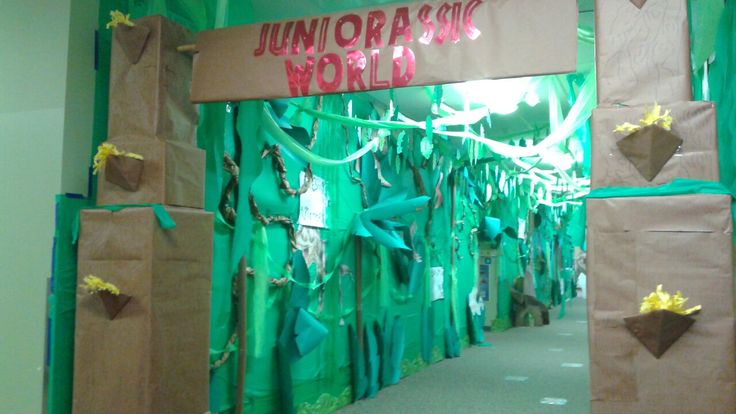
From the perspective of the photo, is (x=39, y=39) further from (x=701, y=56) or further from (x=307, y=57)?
(x=701, y=56)

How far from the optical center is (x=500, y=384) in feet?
18.4

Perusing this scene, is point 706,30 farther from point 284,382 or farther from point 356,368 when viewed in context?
point 356,368

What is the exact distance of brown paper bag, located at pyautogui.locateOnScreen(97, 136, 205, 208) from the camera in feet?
8.30

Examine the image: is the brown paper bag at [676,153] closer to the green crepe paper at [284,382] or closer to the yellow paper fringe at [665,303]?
the yellow paper fringe at [665,303]

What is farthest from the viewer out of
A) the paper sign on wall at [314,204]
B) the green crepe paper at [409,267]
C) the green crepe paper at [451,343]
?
the green crepe paper at [451,343]

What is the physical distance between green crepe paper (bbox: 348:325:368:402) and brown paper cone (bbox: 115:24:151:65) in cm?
298

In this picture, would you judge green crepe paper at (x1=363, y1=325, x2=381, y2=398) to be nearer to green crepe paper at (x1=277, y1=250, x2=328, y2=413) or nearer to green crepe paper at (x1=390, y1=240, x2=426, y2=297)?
green crepe paper at (x1=390, y1=240, x2=426, y2=297)

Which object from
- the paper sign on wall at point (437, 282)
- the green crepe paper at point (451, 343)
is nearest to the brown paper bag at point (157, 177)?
the paper sign on wall at point (437, 282)

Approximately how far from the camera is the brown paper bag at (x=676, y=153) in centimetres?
191

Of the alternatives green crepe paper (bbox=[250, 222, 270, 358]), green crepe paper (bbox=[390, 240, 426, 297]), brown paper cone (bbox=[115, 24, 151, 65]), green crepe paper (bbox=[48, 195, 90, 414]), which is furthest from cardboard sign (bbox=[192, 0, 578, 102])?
green crepe paper (bbox=[390, 240, 426, 297])

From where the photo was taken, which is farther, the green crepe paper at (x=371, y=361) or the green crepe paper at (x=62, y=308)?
the green crepe paper at (x=371, y=361)

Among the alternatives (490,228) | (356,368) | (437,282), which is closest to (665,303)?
(356,368)

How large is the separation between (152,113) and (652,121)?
1.79 m

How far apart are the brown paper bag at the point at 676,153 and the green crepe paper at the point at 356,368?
10.9ft
